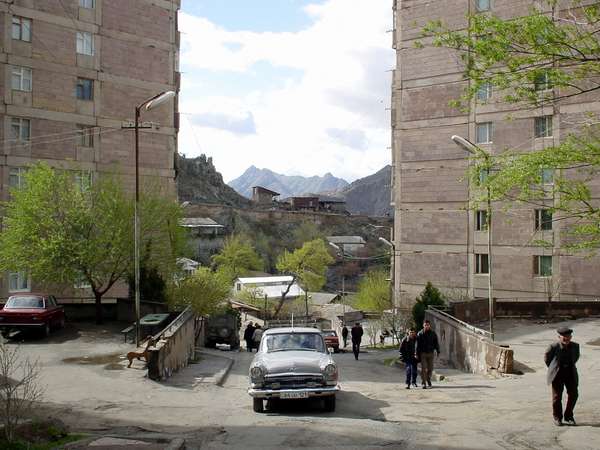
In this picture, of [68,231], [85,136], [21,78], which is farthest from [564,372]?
[21,78]

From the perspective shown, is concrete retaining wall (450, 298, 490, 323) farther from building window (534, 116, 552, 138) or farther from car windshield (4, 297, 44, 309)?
car windshield (4, 297, 44, 309)

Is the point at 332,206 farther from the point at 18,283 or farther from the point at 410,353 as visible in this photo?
the point at 410,353

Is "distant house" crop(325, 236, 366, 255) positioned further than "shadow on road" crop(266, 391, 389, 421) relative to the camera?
Yes

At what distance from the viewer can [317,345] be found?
15023 millimetres

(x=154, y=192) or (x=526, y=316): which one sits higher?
(x=154, y=192)

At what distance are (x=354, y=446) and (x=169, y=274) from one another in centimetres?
2614

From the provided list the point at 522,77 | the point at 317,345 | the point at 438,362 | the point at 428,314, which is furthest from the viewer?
the point at 428,314

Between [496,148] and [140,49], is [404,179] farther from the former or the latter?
[140,49]

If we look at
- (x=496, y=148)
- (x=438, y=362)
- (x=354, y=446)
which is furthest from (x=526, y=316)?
(x=354, y=446)

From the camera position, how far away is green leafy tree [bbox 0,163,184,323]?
2817cm

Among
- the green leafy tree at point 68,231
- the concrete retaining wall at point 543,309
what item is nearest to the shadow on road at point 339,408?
the green leafy tree at point 68,231

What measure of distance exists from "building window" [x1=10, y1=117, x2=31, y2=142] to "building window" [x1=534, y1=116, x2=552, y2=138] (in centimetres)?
2944

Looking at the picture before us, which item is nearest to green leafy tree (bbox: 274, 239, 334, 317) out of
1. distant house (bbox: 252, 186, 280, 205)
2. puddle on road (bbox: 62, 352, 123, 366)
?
distant house (bbox: 252, 186, 280, 205)

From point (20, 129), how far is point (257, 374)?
92.8ft
